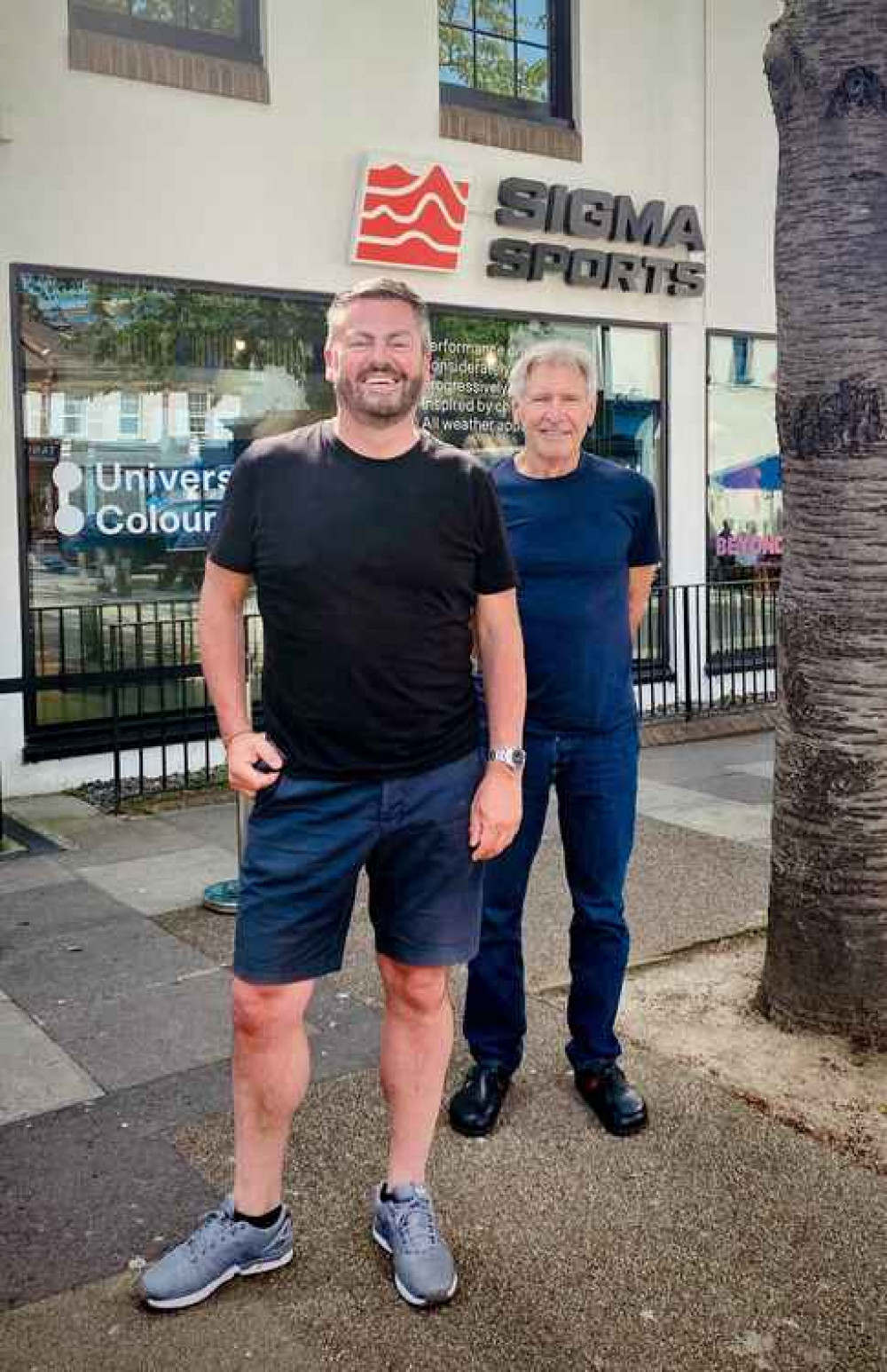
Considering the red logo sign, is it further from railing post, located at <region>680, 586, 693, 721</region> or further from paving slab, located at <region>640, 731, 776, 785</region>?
paving slab, located at <region>640, 731, 776, 785</region>

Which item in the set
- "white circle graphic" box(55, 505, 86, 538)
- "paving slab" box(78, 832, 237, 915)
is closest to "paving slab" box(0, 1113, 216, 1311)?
"paving slab" box(78, 832, 237, 915)

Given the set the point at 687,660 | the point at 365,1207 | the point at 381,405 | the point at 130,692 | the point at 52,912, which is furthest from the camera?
the point at 687,660

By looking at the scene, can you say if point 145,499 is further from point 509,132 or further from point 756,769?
point 756,769

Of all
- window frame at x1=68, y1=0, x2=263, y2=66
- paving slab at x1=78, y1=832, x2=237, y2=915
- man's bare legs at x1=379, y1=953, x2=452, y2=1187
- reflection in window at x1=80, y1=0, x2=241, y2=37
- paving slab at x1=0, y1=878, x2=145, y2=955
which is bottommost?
paving slab at x1=0, y1=878, x2=145, y2=955

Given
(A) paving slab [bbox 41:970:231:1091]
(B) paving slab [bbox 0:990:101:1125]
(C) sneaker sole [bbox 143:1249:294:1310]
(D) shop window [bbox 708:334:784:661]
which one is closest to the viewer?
(C) sneaker sole [bbox 143:1249:294:1310]

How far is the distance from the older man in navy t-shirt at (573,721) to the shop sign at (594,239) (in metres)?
6.76

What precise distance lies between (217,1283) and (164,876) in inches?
141

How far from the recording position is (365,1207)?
10.4 feet

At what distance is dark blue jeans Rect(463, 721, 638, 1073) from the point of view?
354 cm

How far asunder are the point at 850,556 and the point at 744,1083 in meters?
1.63

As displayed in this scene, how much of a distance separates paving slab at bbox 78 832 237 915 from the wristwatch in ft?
10.3

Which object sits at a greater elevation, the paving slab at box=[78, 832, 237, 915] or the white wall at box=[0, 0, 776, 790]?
the white wall at box=[0, 0, 776, 790]

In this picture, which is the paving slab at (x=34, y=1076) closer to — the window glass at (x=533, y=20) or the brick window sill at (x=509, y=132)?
the brick window sill at (x=509, y=132)


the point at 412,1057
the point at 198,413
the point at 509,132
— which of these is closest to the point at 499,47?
the point at 509,132
